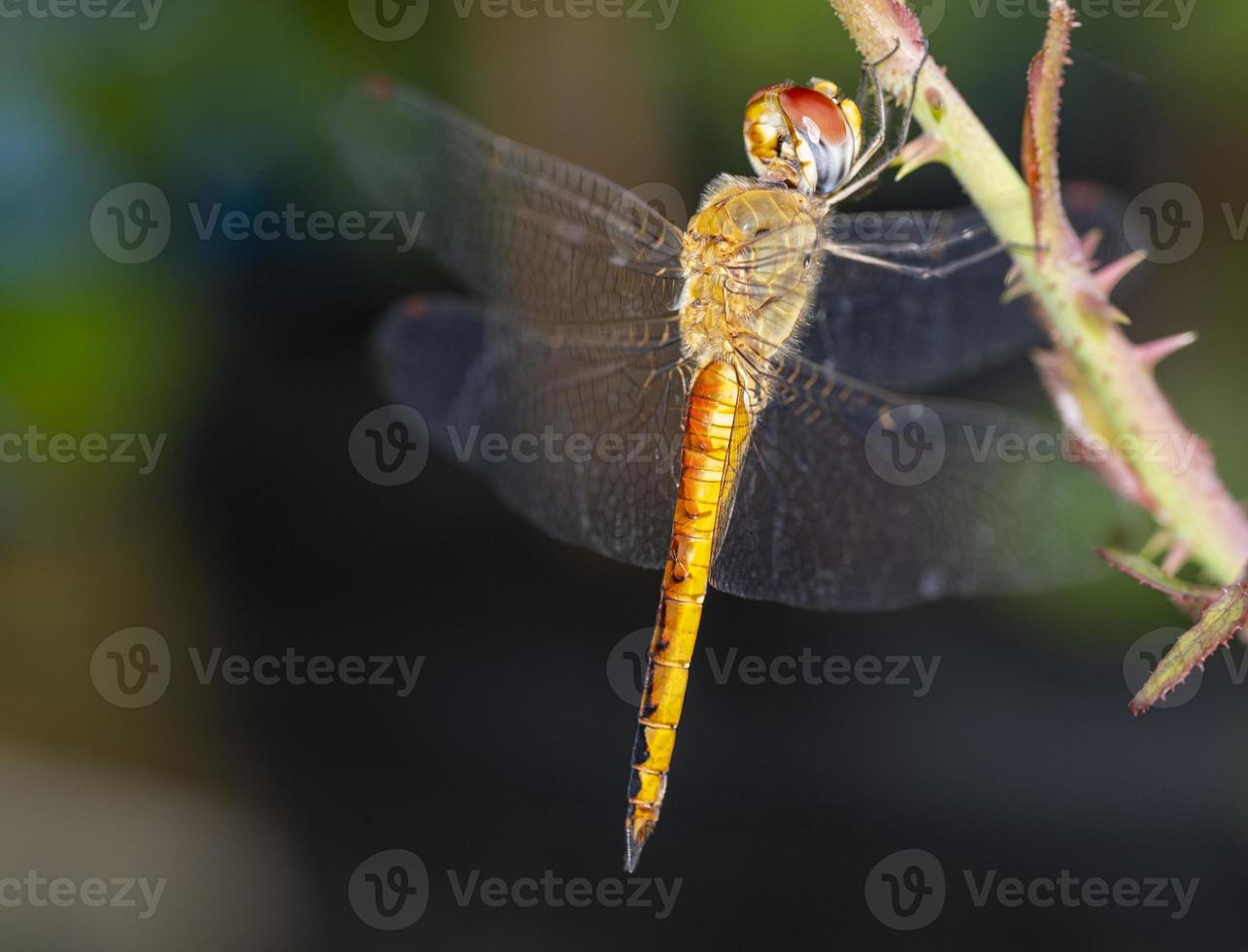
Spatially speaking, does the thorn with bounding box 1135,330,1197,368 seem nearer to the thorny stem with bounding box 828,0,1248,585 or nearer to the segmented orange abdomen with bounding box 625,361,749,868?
the thorny stem with bounding box 828,0,1248,585

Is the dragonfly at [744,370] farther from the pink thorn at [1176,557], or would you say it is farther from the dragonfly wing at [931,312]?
the pink thorn at [1176,557]

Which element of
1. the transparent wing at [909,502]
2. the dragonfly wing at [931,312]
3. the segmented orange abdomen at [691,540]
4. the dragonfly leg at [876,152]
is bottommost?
the segmented orange abdomen at [691,540]

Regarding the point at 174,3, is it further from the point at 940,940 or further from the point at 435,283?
the point at 940,940

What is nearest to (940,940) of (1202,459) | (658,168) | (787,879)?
(787,879)

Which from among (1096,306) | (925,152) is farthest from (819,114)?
(1096,306)

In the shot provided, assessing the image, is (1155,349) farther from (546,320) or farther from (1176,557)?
(546,320)

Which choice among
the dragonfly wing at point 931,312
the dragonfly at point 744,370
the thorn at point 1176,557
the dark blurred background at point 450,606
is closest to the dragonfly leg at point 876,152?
the dragonfly at point 744,370
